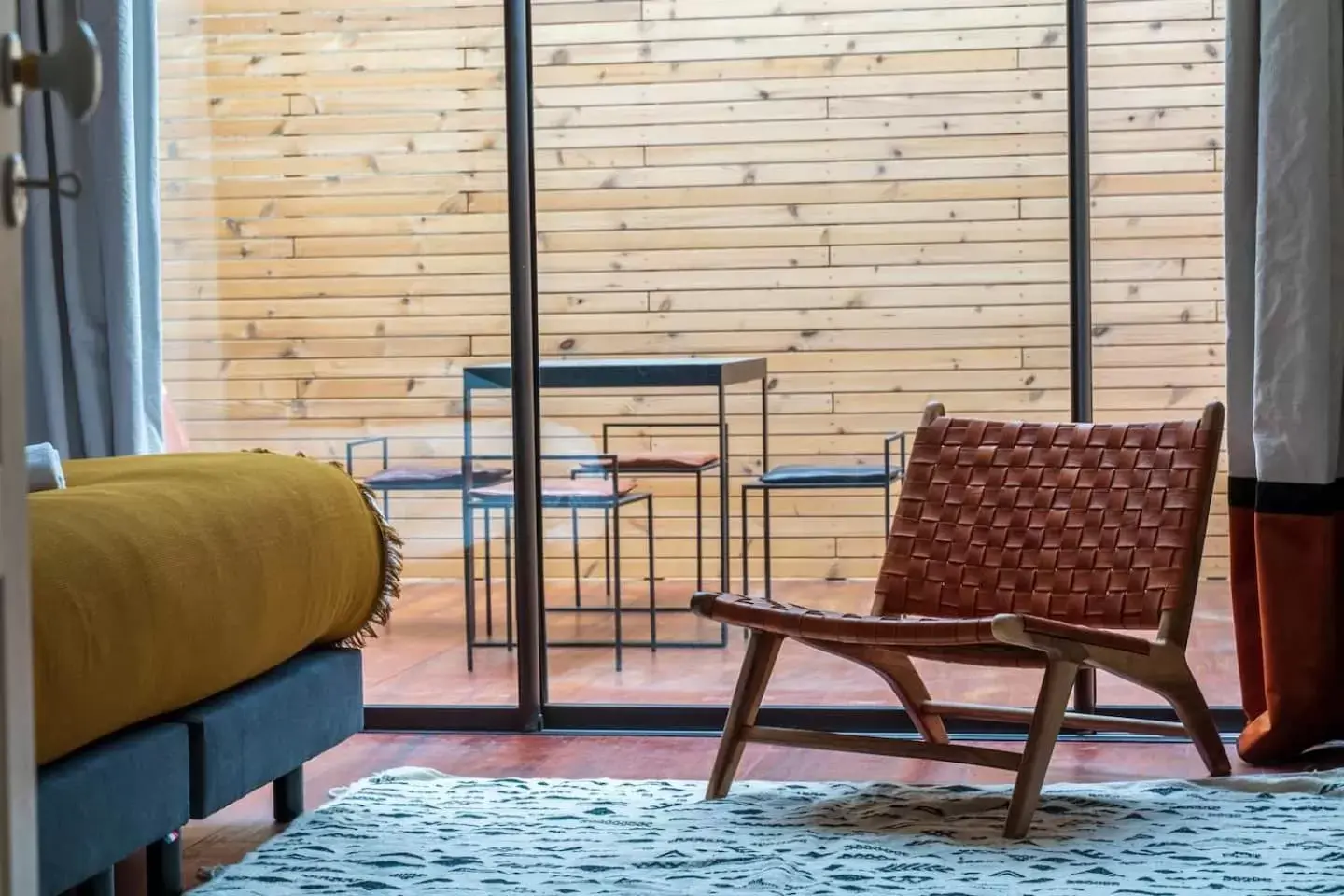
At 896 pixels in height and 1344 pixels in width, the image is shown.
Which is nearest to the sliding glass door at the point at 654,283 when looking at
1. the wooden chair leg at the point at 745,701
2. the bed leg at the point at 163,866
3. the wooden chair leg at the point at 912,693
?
the wooden chair leg at the point at 912,693

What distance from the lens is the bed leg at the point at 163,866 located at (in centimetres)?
250

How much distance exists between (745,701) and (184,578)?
1.07m

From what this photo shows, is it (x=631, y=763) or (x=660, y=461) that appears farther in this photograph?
(x=660, y=461)

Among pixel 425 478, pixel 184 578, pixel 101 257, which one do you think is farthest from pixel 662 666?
pixel 184 578

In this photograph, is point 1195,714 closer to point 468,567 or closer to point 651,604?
point 651,604

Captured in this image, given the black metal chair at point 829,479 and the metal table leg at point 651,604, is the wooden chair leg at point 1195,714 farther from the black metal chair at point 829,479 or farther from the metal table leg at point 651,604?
the metal table leg at point 651,604

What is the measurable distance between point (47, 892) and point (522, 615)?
1893 millimetres

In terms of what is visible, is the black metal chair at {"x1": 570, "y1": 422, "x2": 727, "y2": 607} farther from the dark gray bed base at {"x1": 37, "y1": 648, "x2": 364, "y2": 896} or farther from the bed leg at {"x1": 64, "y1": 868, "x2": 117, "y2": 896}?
the bed leg at {"x1": 64, "y1": 868, "x2": 117, "y2": 896}

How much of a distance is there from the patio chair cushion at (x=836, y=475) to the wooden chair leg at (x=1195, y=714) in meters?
0.93

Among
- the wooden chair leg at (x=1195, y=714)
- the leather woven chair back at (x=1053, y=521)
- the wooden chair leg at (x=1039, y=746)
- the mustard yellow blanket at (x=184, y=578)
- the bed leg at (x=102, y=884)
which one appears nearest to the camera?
the mustard yellow blanket at (x=184, y=578)

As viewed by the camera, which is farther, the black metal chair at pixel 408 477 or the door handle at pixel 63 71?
the black metal chair at pixel 408 477

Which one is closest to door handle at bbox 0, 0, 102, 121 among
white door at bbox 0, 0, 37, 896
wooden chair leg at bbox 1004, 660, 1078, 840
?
white door at bbox 0, 0, 37, 896

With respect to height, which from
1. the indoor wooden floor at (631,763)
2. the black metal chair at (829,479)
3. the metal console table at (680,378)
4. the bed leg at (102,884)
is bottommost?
the indoor wooden floor at (631,763)

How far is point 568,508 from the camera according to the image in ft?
12.8
